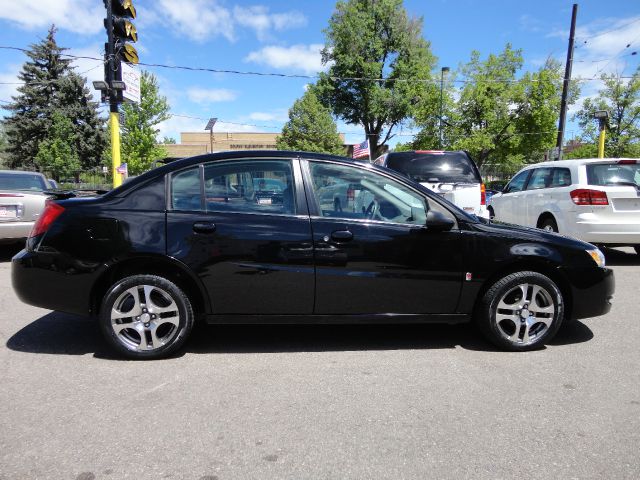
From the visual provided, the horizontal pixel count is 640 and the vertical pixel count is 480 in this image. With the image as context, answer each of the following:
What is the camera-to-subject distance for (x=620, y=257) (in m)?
8.39

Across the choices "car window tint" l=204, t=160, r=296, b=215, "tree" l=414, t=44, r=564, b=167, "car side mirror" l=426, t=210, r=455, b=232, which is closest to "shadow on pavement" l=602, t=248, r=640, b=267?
"car side mirror" l=426, t=210, r=455, b=232

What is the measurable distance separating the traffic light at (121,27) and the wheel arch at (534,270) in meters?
9.41

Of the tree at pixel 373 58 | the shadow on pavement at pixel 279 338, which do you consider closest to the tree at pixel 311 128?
the tree at pixel 373 58

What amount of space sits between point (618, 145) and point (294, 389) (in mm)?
36568

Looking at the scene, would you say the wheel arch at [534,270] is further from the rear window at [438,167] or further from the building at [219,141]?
the building at [219,141]

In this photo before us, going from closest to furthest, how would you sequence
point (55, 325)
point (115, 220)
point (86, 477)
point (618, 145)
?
point (86, 477), point (115, 220), point (55, 325), point (618, 145)

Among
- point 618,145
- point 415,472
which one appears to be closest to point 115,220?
point 415,472

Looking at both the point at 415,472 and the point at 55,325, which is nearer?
the point at 415,472

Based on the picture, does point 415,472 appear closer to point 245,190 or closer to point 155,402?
point 155,402

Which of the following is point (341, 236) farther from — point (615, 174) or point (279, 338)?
point (615, 174)

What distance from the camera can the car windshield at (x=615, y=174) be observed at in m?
7.16

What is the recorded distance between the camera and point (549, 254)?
379 centimetres

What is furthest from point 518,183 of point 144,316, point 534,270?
point 144,316

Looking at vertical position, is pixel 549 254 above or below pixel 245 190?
below
